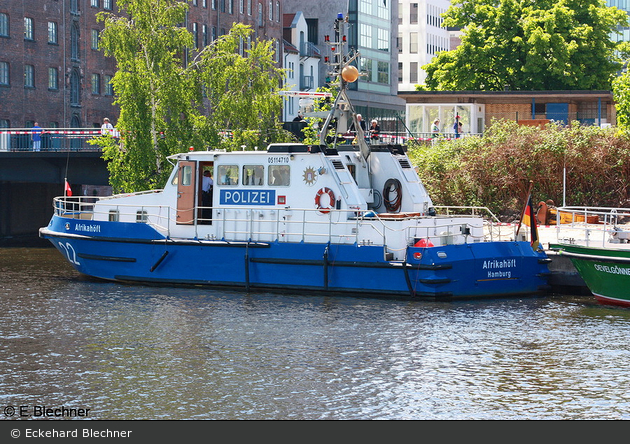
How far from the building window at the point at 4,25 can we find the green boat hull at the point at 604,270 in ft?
133

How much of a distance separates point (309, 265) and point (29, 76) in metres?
37.7

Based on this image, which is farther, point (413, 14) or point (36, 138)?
point (413, 14)

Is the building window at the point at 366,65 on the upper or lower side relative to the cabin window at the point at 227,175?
upper

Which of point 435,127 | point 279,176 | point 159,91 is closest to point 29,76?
point 159,91

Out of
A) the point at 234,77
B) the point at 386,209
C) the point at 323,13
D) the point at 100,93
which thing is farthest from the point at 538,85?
the point at 323,13

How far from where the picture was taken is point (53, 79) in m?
61.8

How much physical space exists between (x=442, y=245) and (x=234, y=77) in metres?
19.3

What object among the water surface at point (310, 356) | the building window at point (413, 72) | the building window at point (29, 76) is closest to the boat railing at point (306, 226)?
the water surface at point (310, 356)

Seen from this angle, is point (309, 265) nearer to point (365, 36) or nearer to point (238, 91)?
point (238, 91)

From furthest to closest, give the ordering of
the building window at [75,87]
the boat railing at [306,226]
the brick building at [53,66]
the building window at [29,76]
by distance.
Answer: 1. the building window at [75,87]
2. the building window at [29,76]
3. the brick building at [53,66]
4. the boat railing at [306,226]

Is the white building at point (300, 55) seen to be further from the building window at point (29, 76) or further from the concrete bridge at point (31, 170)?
the concrete bridge at point (31, 170)

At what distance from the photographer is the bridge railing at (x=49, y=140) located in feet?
151

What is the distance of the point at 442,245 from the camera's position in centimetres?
2611
